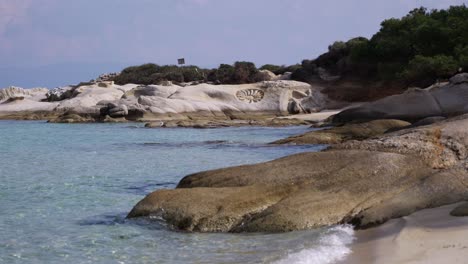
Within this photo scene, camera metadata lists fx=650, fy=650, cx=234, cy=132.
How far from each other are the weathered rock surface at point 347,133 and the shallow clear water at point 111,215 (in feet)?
3.91

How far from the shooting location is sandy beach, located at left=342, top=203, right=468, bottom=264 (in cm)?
639

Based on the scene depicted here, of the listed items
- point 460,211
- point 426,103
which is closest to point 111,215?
point 460,211

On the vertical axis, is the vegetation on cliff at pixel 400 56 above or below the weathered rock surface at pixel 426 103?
above

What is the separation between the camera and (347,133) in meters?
23.6

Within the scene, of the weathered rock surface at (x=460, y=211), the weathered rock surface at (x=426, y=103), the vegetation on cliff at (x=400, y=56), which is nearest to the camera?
the weathered rock surface at (x=460, y=211)

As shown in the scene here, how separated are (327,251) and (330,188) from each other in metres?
2.34

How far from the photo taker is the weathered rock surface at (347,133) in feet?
75.8

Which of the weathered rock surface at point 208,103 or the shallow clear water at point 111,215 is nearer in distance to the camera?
the shallow clear water at point 111,215

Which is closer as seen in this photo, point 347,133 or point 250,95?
point 347,133

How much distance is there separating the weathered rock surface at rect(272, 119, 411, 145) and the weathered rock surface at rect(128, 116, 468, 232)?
38.6 ft

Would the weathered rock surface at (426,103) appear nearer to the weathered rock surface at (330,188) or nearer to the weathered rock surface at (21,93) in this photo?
the weathered rock surface at (330,188)

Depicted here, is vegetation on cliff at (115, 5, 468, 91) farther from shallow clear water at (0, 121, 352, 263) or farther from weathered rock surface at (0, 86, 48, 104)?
shallow clear water at (0, 121, 352, 263)

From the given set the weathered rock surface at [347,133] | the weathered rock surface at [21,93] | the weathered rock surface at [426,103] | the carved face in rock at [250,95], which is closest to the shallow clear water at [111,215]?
the weathered rock surface at [347,133]

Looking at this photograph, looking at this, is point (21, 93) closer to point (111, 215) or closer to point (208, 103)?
point (208, 103)
